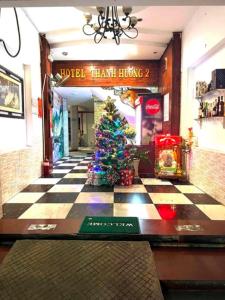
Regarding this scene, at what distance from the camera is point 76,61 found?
630 cm

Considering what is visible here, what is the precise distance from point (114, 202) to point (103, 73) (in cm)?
418

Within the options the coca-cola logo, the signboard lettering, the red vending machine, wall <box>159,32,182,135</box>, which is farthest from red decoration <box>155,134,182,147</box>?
the signboard lettering

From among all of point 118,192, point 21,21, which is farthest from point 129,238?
point 21,21

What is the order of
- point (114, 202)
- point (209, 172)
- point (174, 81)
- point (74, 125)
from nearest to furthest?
1. point (114, 202)
2. point (209, 172)
3. point (174, 81)
4. point (74, 125)

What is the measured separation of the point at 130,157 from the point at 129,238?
8.15 ft

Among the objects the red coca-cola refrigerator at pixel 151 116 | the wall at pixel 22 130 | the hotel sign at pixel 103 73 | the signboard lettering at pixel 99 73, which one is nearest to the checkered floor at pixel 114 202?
the wall at pixel 22 130

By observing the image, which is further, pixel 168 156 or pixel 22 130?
pixel 168 156

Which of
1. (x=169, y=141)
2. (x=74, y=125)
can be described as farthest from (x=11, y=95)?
(x=74, y=125)

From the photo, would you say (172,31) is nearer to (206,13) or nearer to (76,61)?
(206,13)

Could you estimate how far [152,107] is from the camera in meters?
5.69

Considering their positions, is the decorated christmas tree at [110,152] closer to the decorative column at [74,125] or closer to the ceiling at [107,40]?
the ceiling at [107,40]

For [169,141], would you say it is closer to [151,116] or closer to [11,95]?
[151,116]

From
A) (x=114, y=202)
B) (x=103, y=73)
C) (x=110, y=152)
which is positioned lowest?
(x=114, y=202)

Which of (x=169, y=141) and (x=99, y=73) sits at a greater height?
(x=99, y=73)
